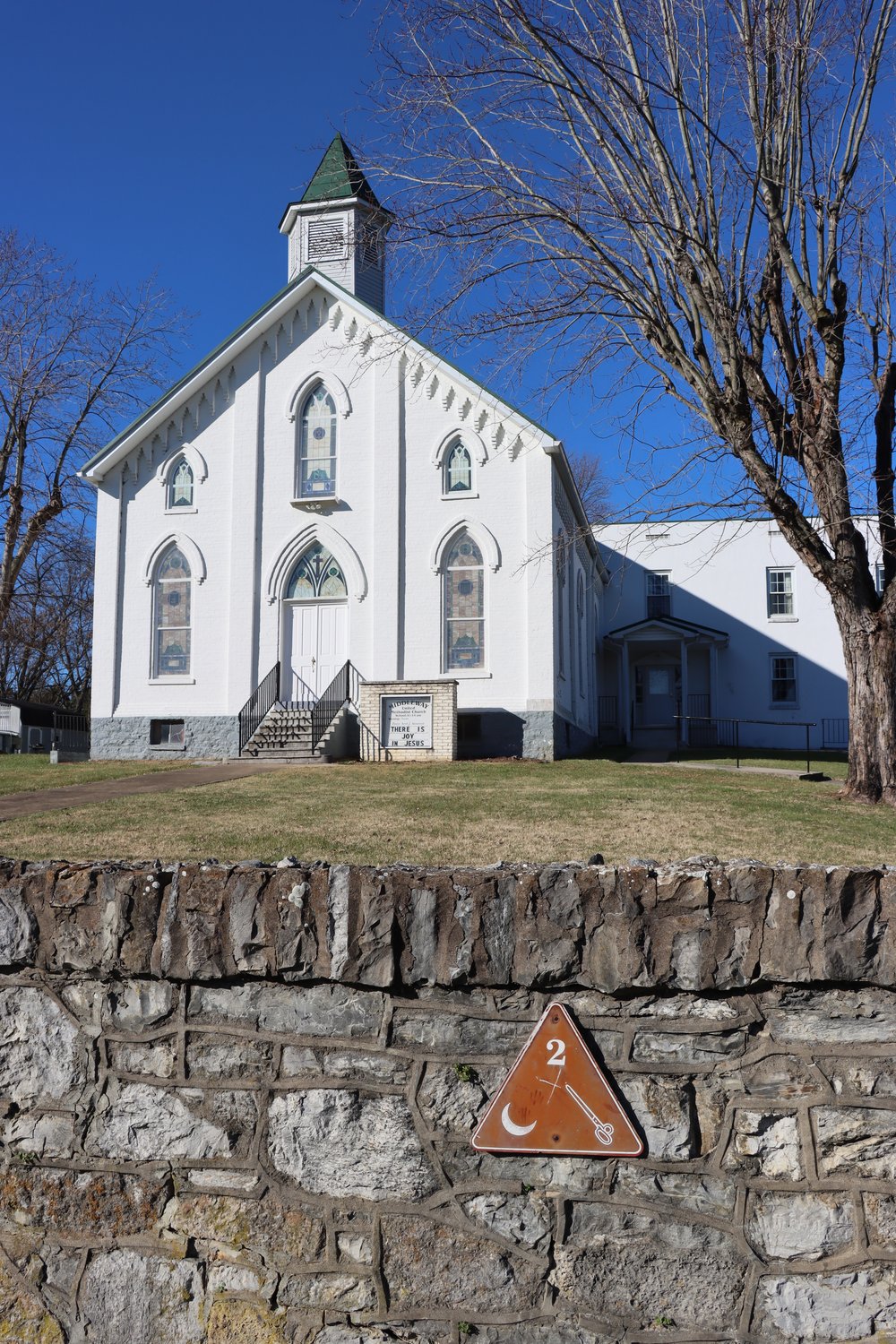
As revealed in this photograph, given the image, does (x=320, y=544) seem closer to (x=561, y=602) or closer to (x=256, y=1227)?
(x=561, y=602)

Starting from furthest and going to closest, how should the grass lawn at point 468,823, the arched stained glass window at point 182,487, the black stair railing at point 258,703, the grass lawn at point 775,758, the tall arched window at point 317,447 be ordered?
1. the arched stained glass window at point 182,487
2. the tall arched window at point 317,447
3. the black stair railing at point 258,703
4. the grass lawn at point 775,758
5. the grass lawn at point 468,823

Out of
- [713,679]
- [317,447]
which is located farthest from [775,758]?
[317,447]

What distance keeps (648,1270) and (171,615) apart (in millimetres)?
23141

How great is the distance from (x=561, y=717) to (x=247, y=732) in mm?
6745

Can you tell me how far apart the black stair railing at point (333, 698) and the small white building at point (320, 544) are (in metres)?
0.09

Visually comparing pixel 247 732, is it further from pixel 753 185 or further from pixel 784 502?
pixel 753 185

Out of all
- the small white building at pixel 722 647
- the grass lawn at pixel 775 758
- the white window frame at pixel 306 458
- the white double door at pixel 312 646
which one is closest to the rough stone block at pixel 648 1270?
the grass lawn at pixel 775 758

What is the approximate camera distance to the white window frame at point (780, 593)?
119ft

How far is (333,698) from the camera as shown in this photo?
2297 centimetres

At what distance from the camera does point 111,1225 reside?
3330 millimetres

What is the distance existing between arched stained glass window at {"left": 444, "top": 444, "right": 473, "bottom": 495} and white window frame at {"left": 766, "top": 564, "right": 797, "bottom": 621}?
1612cm

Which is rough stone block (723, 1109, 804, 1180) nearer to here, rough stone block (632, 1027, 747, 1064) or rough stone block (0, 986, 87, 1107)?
rough stone block (632, 1027, 747, 1064)

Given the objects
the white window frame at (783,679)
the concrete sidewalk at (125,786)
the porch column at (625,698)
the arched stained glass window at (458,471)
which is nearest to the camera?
the concrete sidewalk at (125,786)

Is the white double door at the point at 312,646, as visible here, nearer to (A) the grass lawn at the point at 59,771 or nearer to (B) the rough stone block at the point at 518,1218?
(A) the grass lawn at the point at 59,771
